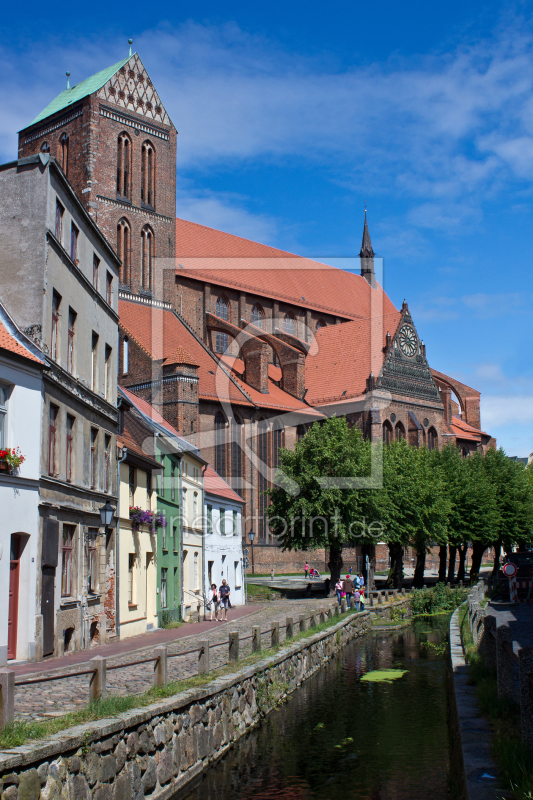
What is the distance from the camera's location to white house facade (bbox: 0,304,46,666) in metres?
13.5

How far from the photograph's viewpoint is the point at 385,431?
176ft

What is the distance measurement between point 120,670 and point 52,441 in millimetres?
6863

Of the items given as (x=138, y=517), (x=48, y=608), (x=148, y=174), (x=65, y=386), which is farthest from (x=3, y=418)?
(x=148, y=174)

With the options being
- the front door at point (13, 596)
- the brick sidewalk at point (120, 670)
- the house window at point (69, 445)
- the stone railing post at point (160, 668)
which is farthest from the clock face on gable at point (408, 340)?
the stone railing post at point (160, 668)

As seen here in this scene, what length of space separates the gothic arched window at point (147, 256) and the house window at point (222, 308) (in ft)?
28.8

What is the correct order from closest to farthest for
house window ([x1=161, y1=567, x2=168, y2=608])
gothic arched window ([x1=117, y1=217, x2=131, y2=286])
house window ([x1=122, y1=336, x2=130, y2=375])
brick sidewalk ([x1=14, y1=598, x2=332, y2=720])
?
brick sidewalk ([x1=14, y1=598, x2=332, y2=720]) → house window ([x1=161, y1=567, x2=168, y2=608]) → house window ([x1=122, y1=336, x2=130, y2=375]) → gothic arched window ([x1=117, y1=217, x2=131, y2=286])

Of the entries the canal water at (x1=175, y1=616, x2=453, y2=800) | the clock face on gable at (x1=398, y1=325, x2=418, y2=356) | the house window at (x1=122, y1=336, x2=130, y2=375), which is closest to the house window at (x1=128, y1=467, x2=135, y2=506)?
the canal water at (x1=175, y1=616, x2=453, y2=800)

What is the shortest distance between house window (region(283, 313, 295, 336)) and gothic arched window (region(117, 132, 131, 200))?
19217mm

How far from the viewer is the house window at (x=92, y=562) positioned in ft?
→ 59.1

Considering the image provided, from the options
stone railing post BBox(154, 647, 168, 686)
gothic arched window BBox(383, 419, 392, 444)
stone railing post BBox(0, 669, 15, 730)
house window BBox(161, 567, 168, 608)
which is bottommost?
house window BBox(161, 567, 168, 608)

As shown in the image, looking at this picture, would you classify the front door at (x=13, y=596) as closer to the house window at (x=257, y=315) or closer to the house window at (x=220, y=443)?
the house window at (x=220, y=443)

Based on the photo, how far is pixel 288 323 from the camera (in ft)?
204

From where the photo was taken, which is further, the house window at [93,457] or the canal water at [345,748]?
the house window at [93,457]

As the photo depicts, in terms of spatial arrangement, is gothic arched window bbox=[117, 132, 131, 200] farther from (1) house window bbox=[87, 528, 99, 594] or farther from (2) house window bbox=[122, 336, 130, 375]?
(1) house window bbox=[87, 528, 99, 594]
